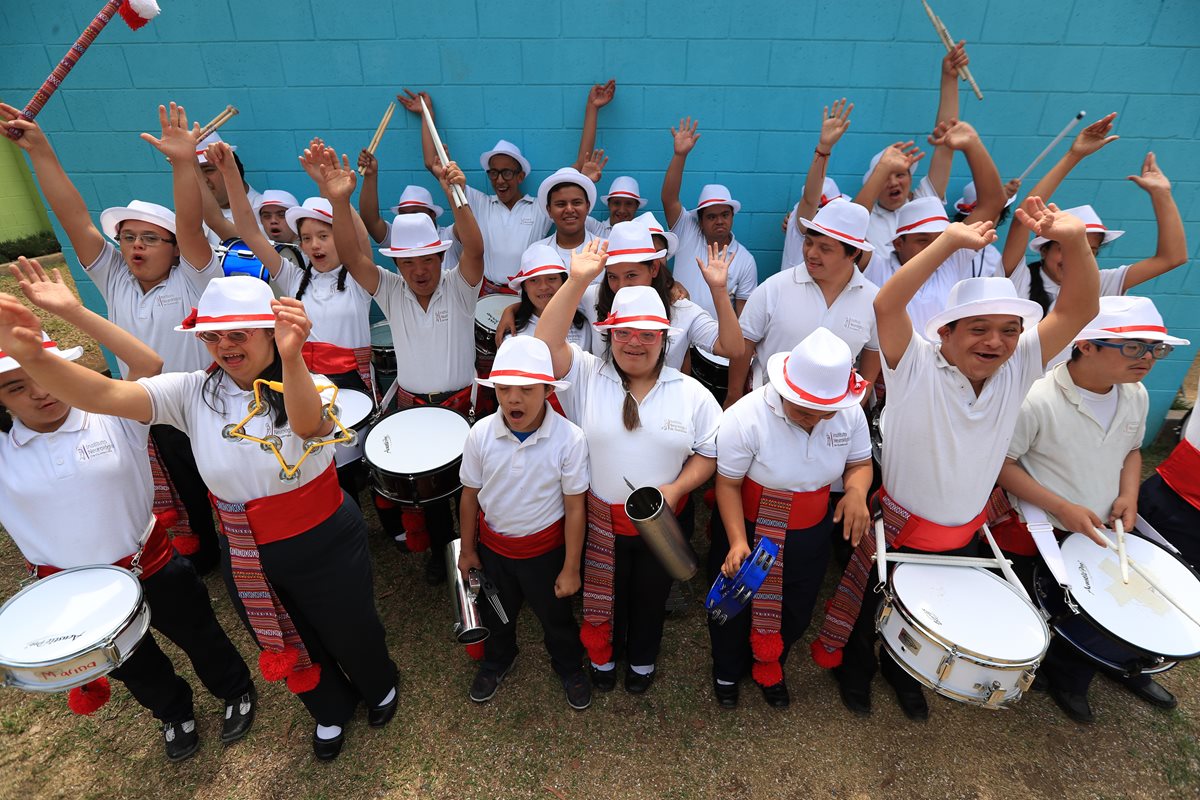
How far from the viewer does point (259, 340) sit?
2363 mm

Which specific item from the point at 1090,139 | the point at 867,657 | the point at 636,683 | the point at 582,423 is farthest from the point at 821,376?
the point at 1090,139

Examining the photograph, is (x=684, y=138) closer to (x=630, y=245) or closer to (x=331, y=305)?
(x=630, y=245)

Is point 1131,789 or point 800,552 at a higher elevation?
point 800,552

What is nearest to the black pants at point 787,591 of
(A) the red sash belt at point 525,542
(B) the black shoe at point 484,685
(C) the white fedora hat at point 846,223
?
(A) the red sash belt at point 525,542

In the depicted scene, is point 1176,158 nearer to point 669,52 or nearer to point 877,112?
point 877,112

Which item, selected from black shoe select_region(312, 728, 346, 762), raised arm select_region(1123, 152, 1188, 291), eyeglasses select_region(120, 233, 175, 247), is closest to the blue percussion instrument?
black shoe select_region(312, 728, 346, 762)

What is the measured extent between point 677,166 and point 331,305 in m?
2.80

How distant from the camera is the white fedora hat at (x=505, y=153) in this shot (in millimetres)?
4742

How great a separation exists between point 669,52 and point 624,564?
13.0ft

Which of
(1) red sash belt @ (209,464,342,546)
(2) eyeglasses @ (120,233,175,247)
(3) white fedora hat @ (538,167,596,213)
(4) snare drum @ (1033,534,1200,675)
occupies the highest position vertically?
(3) white fedora hat @ (538,167,596,213)

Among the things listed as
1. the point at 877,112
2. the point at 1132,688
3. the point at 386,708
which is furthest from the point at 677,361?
the point at 1132,688

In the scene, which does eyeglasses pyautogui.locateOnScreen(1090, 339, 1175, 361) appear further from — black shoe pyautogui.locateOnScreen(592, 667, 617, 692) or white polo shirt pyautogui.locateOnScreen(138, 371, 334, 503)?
white polo shirt pyautogui.locateOnScreen(138, 371, 334, 503)

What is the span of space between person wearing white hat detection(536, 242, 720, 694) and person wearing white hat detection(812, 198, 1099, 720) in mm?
904

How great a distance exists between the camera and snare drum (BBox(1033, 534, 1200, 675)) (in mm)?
2512
